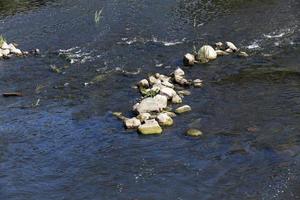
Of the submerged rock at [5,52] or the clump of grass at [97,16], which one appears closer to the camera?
the submerged rock at [5,52]

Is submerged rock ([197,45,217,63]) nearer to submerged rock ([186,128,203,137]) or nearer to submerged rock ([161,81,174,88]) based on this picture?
submerged rock ([161,81,174,88])

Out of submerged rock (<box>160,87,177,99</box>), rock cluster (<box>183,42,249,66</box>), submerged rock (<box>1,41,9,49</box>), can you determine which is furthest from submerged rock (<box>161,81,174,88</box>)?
submerged rock (<box>1,41,9,49</box>)

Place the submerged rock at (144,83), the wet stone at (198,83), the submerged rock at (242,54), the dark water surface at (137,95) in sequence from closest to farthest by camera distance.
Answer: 1. the dark water surface at (137,95)
2. the wet stone at (198,83)
3. the submerged rock at (144,83)
4. the submerged rock at (242,54)

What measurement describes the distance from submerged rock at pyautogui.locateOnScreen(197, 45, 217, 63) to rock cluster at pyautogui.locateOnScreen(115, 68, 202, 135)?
1.96 metres

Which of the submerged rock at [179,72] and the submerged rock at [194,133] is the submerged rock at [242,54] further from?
the submerged rock at [194,133]

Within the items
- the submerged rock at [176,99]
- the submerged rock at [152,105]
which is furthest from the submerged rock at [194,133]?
the submerged rock at [176,99]

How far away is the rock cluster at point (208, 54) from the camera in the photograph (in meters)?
28.8

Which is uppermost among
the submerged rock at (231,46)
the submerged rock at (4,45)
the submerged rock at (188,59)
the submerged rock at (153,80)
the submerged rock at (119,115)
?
the submerged rock at (231,46)

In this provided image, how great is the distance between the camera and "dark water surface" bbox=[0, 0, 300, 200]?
61.7 ft

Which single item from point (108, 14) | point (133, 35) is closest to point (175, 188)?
point (133, 35)

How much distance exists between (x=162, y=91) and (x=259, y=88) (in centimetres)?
459

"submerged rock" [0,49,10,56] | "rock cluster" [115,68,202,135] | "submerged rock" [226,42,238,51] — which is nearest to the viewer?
"rock cluster" [115,68,202,135]

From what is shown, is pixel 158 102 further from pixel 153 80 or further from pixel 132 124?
pixel 153 80

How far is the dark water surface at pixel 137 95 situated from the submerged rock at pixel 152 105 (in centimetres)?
94
